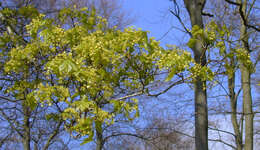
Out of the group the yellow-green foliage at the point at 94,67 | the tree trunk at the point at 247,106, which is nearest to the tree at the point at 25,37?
the yellow-green foliage at the point at 94,67

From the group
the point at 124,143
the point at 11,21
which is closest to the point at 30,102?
the point at 11,21

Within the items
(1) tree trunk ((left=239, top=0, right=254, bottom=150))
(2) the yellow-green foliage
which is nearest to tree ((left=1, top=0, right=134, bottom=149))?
(2) the yellow-green foliage

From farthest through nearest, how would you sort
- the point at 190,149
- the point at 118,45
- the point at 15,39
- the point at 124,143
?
the point at 190,149
the point at 124,143
the point at 15,39
the point at 118,45

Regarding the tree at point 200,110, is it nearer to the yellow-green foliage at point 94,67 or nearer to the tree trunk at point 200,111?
the tree trunk at point 200,111

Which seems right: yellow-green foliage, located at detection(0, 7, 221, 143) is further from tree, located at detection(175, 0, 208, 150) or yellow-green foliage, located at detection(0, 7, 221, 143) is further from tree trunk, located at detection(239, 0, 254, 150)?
tree trunk, located at detection(239, 0, 254, 150)

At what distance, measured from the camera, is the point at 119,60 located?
309 centimetres

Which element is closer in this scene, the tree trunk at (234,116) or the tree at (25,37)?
the tree at (25,37)

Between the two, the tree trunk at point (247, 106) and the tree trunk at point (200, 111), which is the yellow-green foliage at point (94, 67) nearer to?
the tree trunk at point (200, 111)

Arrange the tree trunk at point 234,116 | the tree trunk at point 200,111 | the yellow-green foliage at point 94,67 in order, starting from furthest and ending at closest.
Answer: the tree trunk at point 234,116
the tree trunk at point 200,111
the yellow-green foliage at point 94,67

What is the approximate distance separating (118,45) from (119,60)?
23 cm

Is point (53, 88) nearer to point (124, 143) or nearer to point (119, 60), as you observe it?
point (119, 60)

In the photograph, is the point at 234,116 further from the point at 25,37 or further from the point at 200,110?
the point at 25,37

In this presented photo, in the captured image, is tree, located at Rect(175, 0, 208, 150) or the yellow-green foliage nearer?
the yellow-green foliage

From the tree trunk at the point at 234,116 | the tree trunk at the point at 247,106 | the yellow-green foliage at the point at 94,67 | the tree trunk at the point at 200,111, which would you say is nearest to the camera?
the yellow-green foliage at the point at 94,67
